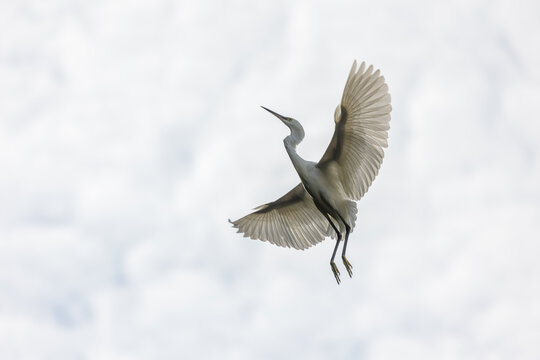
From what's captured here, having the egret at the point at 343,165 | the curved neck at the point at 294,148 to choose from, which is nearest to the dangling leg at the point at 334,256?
the egret at the point at 343,165

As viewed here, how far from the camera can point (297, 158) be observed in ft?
56.7

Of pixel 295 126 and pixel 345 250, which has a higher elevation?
pixel 295 126

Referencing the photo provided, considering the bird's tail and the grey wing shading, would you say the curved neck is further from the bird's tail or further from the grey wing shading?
the grey wing shading

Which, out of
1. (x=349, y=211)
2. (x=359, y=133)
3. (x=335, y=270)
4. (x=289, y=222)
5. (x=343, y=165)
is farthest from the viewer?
(x=289, y=222)

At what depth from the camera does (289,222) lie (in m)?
19.7

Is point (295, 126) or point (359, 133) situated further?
point (295, 126)

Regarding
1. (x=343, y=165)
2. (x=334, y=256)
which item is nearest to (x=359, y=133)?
(x=343, y=165)

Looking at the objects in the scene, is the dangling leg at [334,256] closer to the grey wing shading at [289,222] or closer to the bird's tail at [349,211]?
the bird's tail at [349,211]

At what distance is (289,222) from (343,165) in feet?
9.33

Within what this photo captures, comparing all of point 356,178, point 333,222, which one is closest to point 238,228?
point 333,222

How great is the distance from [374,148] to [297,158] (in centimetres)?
160

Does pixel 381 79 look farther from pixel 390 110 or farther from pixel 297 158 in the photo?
pixel 297 158

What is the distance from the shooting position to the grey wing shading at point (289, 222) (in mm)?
19422

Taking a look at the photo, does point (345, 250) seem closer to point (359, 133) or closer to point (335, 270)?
point (335, 270)
